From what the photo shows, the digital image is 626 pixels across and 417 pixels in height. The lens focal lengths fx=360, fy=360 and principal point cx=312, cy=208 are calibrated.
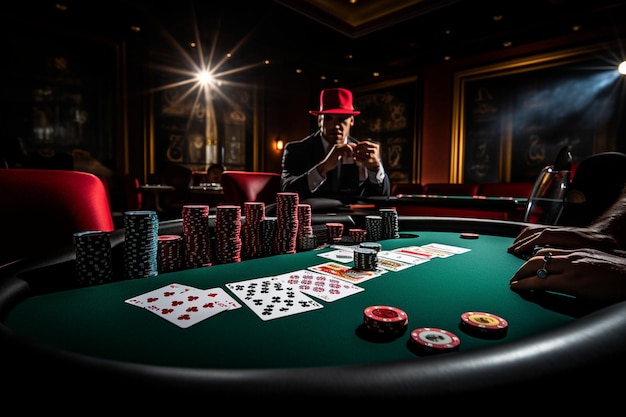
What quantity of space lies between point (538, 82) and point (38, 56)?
31.0 ft

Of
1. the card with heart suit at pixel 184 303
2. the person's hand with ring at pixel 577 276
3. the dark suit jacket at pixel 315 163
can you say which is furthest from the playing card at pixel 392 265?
the dark suit jacket at pixel 315 163

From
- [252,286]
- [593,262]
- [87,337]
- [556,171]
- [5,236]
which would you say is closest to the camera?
[87,337]

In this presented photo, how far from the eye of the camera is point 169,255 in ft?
4.07

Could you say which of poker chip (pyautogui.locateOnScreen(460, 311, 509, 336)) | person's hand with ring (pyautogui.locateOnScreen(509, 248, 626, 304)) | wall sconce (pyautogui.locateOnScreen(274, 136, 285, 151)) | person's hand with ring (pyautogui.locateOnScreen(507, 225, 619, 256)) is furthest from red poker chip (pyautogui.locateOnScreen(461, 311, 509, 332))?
wall sconce (pyautogui.locateOnScreen(274, 136, 285, 151))

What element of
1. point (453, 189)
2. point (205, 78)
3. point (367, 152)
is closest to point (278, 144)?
point (205, 78)

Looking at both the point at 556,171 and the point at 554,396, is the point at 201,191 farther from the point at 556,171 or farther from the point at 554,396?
the point at 554,396

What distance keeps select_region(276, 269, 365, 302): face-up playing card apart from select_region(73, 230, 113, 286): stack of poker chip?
0.53 m

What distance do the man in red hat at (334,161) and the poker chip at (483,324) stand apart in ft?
8.60

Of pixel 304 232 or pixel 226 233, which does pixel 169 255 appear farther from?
pixel 304 232

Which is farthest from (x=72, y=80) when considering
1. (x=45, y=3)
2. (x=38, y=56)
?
(x=45, y=3)

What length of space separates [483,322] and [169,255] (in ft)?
3.23

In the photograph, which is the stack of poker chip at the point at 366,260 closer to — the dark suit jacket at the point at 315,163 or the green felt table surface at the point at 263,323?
the green felt table surface at the point at 263,323

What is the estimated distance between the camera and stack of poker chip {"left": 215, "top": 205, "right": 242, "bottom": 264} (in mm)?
1340

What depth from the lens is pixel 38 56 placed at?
6949mm
